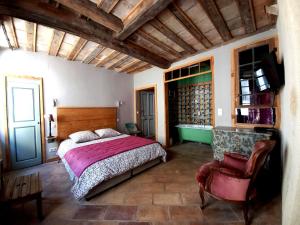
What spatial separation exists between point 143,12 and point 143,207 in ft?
9.11

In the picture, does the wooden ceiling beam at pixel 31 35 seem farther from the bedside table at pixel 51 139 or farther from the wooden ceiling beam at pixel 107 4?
the bedside table at pixel 51 139

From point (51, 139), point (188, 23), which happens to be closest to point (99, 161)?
point (51, 139)

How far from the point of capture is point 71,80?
415 cm

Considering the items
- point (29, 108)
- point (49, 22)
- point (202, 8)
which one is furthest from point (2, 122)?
point (202, 8)

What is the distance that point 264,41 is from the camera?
106 inches

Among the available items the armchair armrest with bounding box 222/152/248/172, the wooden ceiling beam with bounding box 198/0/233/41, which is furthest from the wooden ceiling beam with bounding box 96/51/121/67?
the armchair armrest with bounding box 222/152/248/172

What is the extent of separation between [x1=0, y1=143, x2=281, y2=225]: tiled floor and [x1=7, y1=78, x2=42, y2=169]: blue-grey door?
118 centimetres

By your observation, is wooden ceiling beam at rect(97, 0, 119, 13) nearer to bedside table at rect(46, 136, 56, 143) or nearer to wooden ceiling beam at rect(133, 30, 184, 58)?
wooden ceiling beam at rect(133, 30, 184, 58)

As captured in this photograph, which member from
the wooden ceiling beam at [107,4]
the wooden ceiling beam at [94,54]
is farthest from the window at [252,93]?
the wooden ceiling beam at [94,54]

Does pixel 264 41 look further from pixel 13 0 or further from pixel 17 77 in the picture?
pixel 17 77

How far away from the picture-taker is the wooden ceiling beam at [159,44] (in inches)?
111

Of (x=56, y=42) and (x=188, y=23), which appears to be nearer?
(x=188, y=23)

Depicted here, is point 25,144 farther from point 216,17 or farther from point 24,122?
point 216,17

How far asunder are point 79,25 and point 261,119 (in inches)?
147
